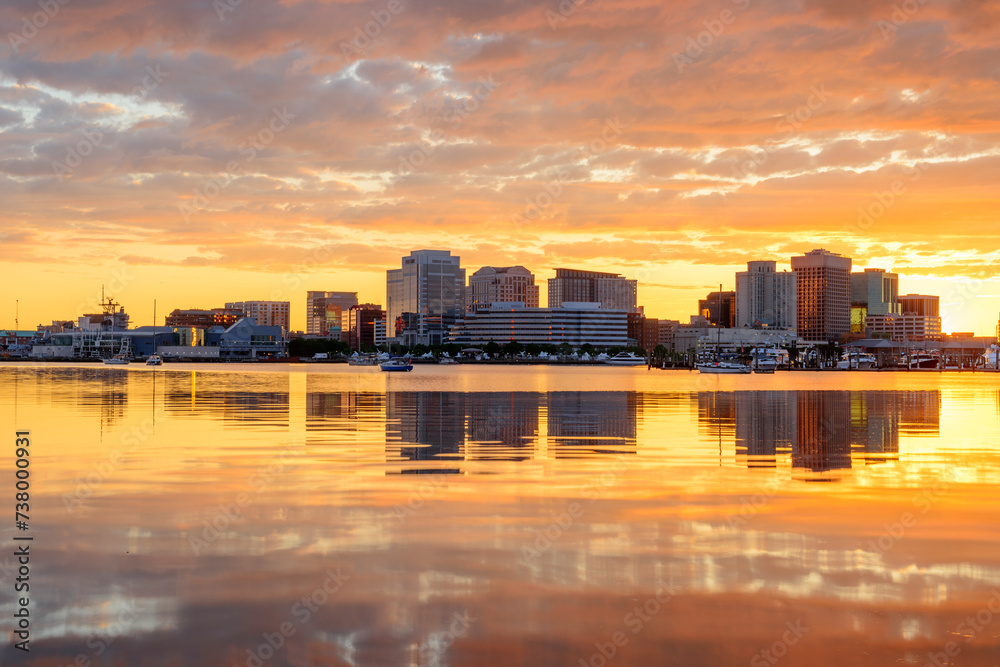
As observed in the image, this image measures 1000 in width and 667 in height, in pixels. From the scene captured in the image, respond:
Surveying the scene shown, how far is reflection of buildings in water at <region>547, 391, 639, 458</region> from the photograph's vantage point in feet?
107

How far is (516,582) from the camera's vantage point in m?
13.5

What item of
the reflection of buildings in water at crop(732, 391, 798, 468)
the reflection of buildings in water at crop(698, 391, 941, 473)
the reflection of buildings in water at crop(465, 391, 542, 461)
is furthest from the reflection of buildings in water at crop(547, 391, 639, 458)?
the reflection of buildings in water at crop(732, 391, 798, 468)

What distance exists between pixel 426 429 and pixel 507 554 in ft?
82.7

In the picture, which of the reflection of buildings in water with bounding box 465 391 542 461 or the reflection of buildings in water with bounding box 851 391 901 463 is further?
the reflection of buildings in water with bounding box 851 391 901 463

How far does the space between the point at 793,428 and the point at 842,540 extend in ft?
89.8

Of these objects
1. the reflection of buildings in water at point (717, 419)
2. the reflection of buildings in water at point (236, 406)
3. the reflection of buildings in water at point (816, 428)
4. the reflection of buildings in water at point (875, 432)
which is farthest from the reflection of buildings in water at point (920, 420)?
the reflection of buildings in water at point (236, 406)

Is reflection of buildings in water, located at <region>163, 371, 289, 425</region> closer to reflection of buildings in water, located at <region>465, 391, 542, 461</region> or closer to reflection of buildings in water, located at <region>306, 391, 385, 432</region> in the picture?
reflection of buildings in water, located at <region>306, 391, 385, 432</region>

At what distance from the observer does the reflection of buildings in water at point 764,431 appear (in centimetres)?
3067

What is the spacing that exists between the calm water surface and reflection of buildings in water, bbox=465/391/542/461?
0.61m

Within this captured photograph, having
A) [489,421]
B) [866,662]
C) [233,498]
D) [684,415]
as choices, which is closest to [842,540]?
[866,662]

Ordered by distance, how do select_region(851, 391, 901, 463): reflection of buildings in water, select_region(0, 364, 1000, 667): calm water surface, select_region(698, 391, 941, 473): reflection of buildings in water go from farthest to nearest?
select_region(851, 391, 901, 463): reflection of buildings in water
select_region(698, 391, 941, 473): reflection of buildings in water
select_region(0, 364, 1000, 667): calm water surface

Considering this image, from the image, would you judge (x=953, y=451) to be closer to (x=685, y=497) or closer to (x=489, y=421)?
(x=685, y=497)

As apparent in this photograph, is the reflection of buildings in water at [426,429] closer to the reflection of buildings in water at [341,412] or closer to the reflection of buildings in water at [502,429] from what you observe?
the reflection of buildings in water at [502,429]

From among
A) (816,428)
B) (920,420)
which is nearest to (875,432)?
(816,428)
